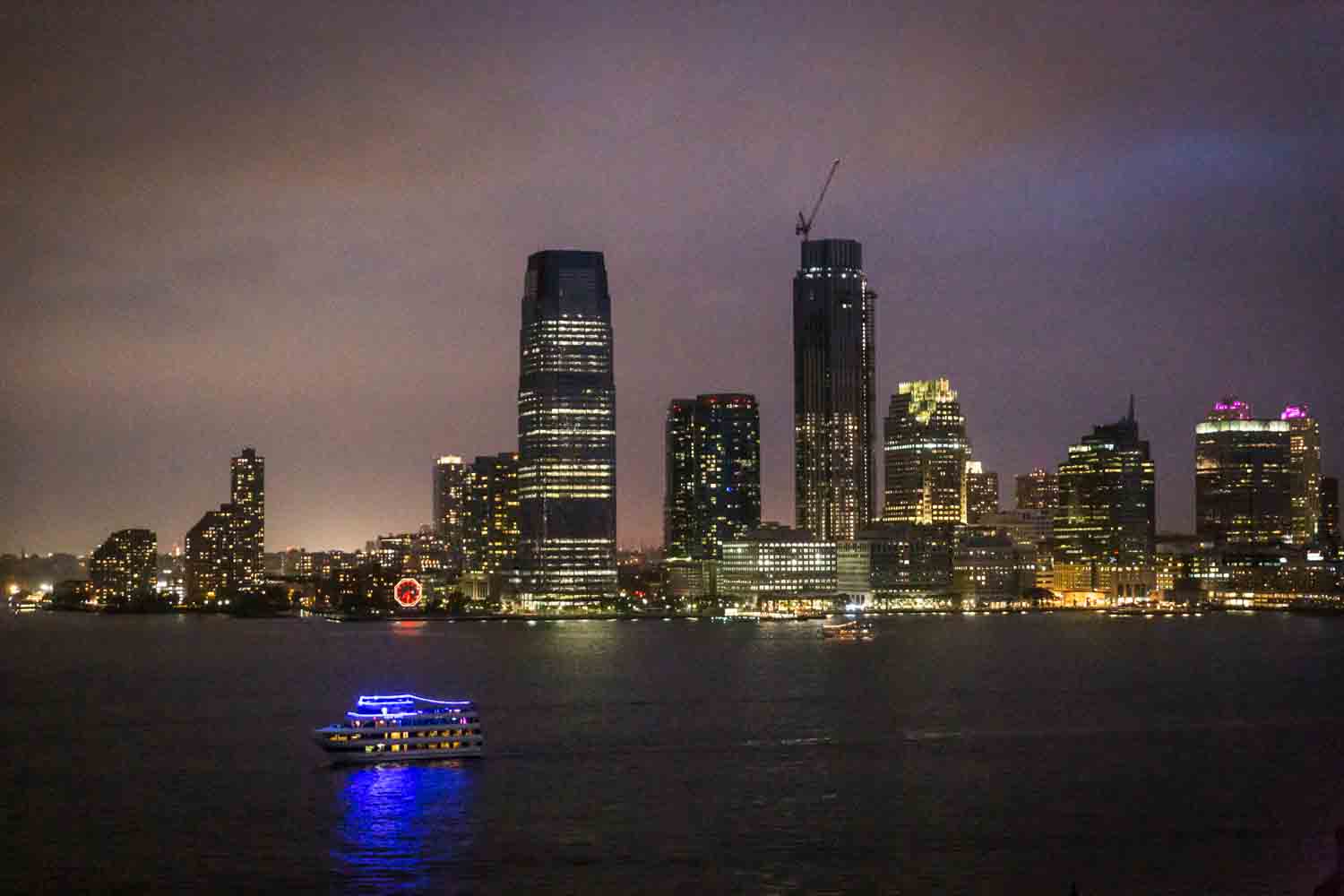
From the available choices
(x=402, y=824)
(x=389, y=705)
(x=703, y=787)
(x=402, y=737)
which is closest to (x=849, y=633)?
(x=389, y=705)

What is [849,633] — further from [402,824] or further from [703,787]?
[402,824]

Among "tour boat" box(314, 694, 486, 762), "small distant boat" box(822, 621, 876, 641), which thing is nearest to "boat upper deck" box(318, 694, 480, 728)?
"tour boat" box(314, 694, 486, 762)

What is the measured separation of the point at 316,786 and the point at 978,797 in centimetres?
2271

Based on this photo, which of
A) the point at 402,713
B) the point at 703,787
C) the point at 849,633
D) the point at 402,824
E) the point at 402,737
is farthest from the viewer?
the point at 849,633

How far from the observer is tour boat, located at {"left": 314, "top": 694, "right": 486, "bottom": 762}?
70812mm

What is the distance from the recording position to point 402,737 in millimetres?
71312

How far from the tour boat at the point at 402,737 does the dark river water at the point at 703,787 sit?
122cm

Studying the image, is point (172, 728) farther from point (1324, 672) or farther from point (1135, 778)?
point (1324, 672)

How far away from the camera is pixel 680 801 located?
60.8 metres

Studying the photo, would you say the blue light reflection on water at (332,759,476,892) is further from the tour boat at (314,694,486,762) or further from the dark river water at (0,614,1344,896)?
the tour boat at (314,694,486,762)

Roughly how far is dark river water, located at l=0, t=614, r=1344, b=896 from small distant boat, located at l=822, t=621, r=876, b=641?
5562 centimetres

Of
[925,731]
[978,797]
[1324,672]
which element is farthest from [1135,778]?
[1324,672]

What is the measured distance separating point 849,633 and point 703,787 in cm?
11991

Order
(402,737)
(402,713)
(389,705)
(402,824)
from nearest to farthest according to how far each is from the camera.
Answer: (402,824)
(402,737)
(402,713)
(389,705)
